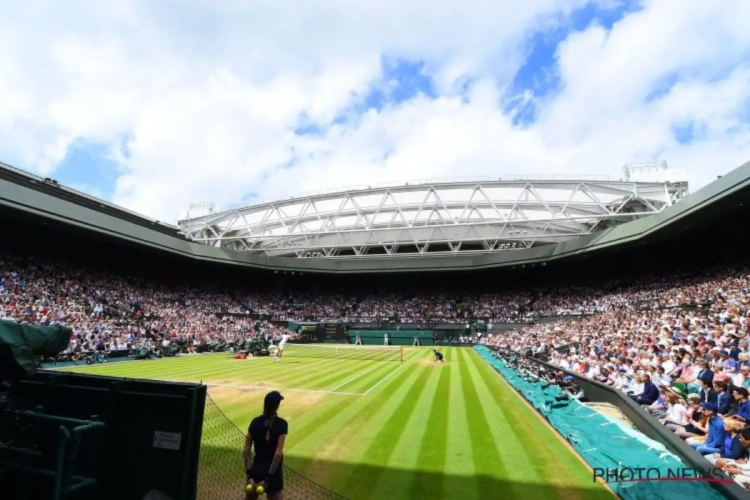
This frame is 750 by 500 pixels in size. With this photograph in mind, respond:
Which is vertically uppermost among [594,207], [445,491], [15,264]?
[594,207]

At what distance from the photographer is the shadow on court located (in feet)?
22.0

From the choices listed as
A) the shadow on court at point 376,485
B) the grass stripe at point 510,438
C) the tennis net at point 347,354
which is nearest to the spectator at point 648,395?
the grass stripe at point 510,438

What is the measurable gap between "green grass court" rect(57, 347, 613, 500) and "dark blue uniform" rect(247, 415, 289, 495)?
7.67 feet

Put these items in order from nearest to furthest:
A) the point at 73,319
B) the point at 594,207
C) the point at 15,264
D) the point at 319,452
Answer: the point at 319,452 → the point at 73,319 → the point at 15,264 → the point at 594,207

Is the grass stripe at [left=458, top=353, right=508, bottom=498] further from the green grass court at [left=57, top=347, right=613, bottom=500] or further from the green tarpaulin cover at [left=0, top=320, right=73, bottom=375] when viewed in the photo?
the green tarpaulin cover at [left=0, top=320, right=73, bottom=375]

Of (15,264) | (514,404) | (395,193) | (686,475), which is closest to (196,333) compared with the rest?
(15,264)

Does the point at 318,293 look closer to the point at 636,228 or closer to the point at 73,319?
the point at 73,319

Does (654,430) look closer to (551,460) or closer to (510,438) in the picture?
(551,460)

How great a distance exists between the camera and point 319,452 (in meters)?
8.69

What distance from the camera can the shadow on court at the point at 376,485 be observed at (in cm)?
670

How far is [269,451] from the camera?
490 centimetres

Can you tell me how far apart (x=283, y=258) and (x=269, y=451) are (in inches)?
1972

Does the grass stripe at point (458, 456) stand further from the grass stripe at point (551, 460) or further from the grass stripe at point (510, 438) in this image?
the grass stripe at point (551, 460)

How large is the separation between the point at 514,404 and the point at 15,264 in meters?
38.5
